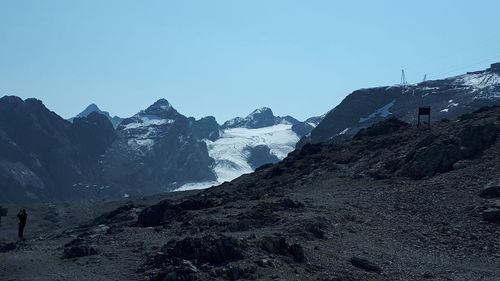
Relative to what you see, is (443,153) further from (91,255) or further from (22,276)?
(22,276)

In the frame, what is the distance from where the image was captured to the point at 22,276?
30.0 meters

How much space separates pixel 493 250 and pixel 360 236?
6.43 m

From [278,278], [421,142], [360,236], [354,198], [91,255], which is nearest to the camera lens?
[278,278]

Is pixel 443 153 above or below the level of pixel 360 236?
above

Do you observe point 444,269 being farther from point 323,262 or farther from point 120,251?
point 120,251

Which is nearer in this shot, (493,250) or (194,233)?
(493,250)

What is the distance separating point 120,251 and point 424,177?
24.4 metres

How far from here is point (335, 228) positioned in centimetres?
3838

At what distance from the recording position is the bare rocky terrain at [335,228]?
3023cm

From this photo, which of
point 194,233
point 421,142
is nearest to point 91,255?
point 194,233

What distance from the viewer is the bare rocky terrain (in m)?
30.2

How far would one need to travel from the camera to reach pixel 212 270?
28.9 meters

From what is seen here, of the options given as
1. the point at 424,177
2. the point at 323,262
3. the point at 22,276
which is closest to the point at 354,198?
the point at 424,177

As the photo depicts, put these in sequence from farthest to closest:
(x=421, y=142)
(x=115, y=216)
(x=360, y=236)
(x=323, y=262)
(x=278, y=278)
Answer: (x=115, y=216)
(x=421, y=142)
(x=360, y=236)
(x=323, y=262)
(x=278, y=278)
